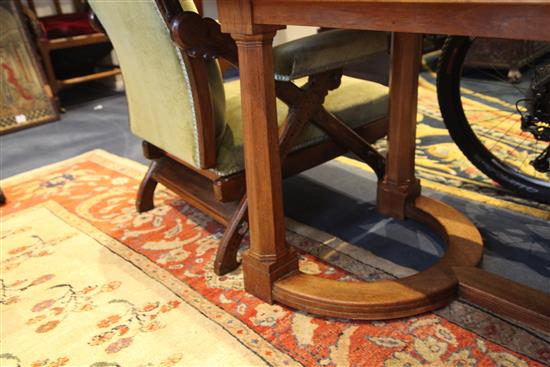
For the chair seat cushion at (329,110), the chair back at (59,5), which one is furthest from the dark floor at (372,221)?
the chair back at (59,5)

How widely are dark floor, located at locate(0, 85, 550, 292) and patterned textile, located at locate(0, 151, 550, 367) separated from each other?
0.28 ft

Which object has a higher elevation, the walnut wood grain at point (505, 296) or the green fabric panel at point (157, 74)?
the green fabric panel at point (157, 74)

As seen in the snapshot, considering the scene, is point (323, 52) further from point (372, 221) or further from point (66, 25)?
point (66, 25)

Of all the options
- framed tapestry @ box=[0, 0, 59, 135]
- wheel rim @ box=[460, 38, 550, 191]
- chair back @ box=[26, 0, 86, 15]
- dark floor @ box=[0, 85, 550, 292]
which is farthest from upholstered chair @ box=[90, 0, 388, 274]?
chair back @ box=[26, 0, 86, 15]

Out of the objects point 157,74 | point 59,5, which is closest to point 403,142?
point 157,74

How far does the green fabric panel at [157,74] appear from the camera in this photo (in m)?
1.23

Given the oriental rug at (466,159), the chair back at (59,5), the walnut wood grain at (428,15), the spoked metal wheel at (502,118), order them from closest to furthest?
the walnut wood grain at (428,15) < the spoked metal wheel at (502,118) < the oriental rug at (466,159) < the chair back at (59,5)

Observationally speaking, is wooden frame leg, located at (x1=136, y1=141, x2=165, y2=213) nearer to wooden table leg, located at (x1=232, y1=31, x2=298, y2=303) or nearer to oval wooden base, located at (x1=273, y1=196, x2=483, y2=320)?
wooden table leg, located at (x1=232, y1=31, x2=298, y2=303)

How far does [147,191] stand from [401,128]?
0.95 m

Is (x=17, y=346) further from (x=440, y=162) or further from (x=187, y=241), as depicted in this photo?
(x=440, y=162)

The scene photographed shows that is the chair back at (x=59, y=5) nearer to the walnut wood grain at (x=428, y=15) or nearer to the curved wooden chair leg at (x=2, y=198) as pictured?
the curved wooden chair leg at (x=2, y=198)

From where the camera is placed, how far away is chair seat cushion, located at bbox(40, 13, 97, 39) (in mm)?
3486

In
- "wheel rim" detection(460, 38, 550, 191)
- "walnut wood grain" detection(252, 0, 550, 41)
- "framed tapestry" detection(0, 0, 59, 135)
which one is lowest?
"wheel rim" detection(460, 38, 550, 191)

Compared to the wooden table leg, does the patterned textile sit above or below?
below
